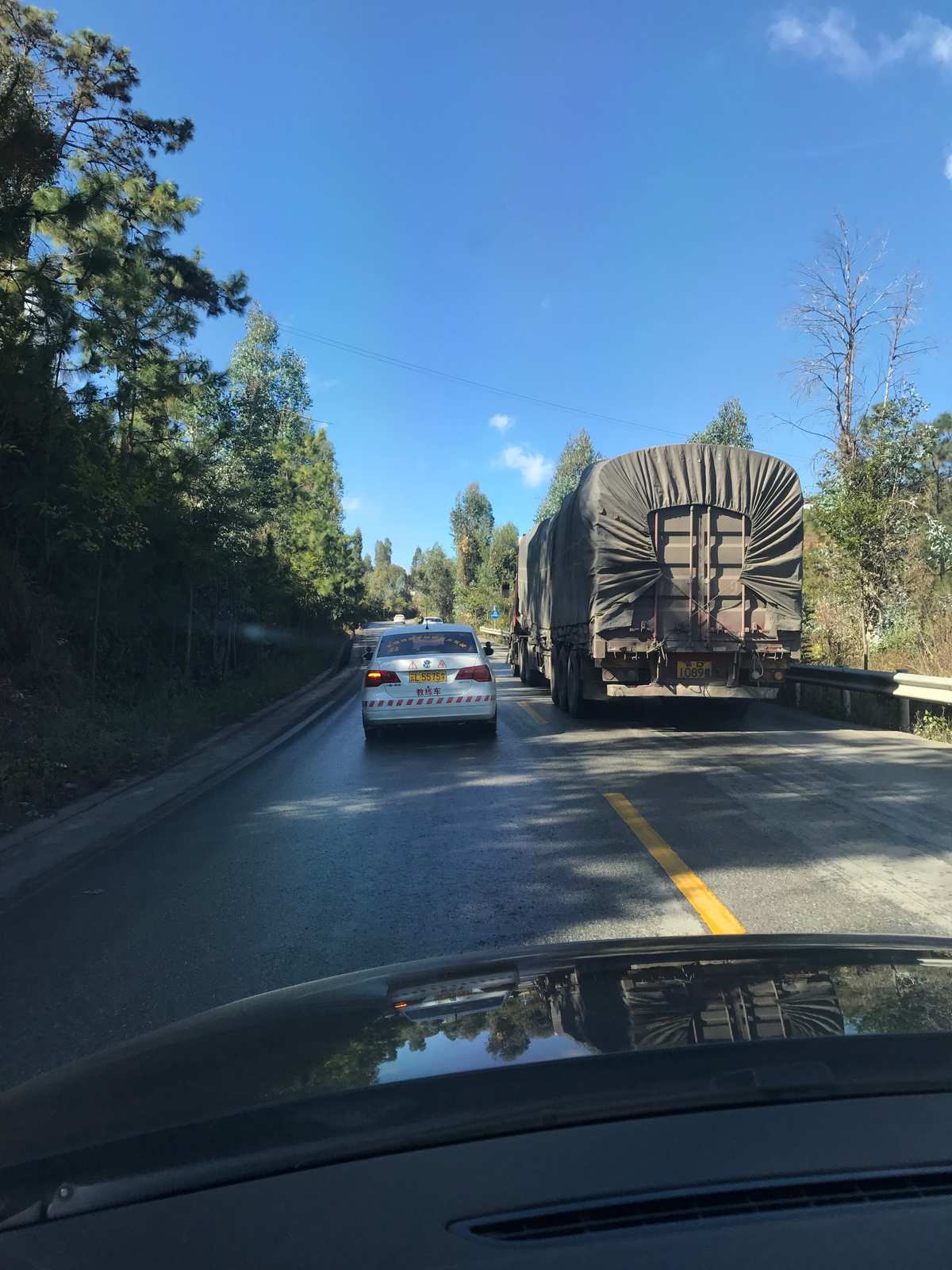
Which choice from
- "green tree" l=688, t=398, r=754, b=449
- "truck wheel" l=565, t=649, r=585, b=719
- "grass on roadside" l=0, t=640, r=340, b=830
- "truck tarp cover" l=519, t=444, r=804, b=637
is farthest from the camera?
"green tree" l=688, t=398, r=754, b=449

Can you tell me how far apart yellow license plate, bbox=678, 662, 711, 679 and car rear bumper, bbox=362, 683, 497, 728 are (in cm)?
258

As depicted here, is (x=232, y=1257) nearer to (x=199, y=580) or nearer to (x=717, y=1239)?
(x=717, y=1239)

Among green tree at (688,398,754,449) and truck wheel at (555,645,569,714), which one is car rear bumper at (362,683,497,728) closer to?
truck wheel at (555,645,569,714)

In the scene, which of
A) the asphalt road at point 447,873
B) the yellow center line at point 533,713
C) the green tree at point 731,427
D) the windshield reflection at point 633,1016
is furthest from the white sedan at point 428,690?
the green tree at point 731,427

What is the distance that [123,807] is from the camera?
836 centimetres

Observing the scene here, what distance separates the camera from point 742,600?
12.2 meters

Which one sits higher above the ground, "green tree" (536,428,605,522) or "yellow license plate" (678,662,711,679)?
"green tree" (536,428,605,522)

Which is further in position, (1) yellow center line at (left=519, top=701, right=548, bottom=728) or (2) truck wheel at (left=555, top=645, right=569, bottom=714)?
(2) truck wheel at (left=555, top=645, right=569, bottom=714)

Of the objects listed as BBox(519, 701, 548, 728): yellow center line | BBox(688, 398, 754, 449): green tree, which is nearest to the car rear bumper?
BBox(519, 701, 548, 728): yellow center line

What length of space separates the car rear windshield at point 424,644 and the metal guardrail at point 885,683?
4488mm

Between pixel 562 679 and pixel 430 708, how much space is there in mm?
4094

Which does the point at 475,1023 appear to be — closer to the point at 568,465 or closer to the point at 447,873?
the point at 447,873

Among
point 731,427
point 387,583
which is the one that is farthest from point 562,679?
point 387,583

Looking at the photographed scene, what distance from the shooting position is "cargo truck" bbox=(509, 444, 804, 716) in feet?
39.7
